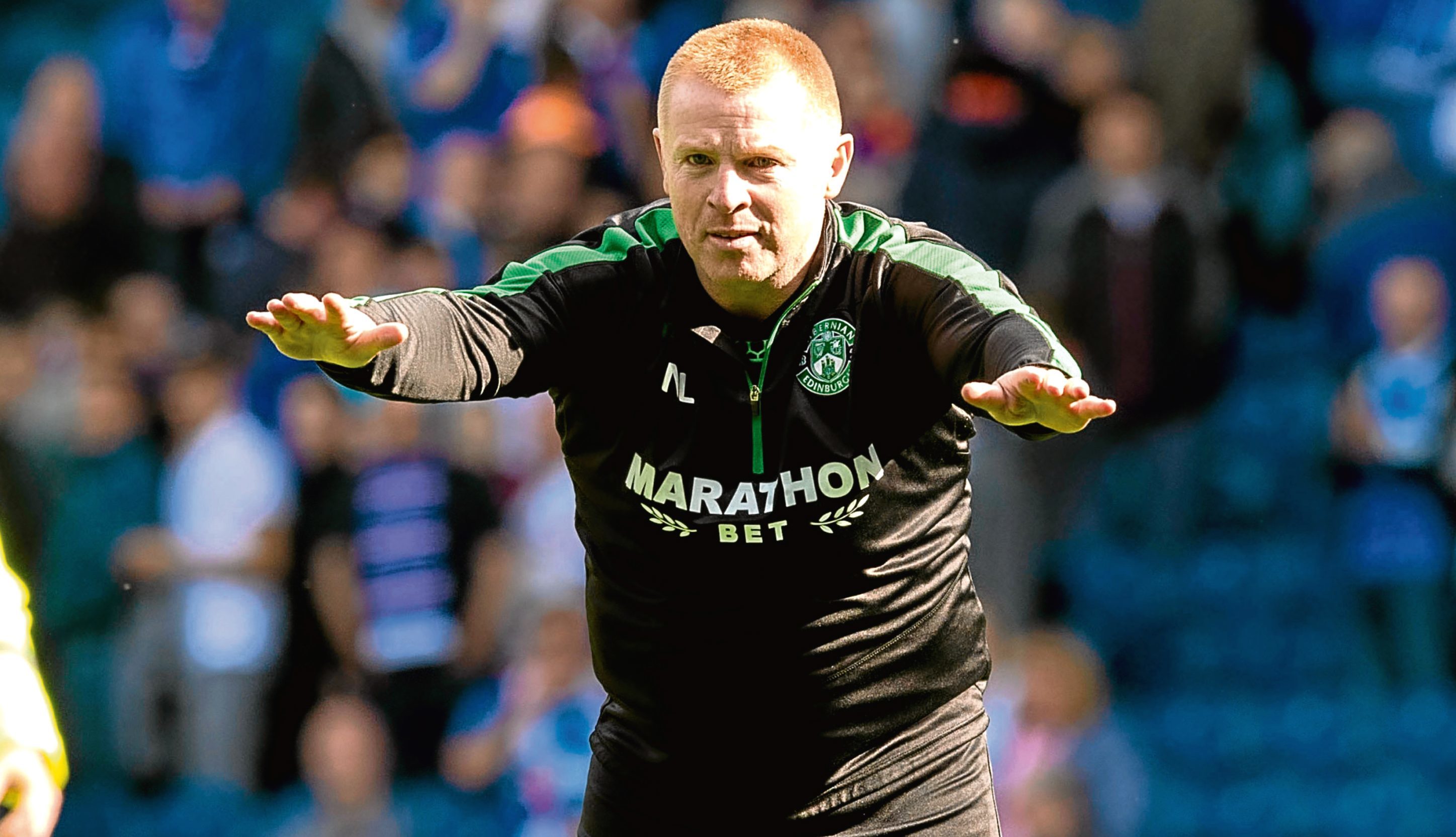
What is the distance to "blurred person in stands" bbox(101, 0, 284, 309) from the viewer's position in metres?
10.4

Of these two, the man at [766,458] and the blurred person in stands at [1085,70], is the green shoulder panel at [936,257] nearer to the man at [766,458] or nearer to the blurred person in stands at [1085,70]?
the man at [766,458]

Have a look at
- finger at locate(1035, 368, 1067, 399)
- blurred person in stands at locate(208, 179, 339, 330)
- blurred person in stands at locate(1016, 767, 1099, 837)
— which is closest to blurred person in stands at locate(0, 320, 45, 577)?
blurred person in stands at locate(208, 179, 339, 330)

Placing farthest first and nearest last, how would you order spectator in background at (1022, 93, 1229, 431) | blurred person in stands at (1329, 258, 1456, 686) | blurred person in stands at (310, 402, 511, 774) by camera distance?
blurred person in stands at (310, 402, 511, 774) → spectator in background at (1022, 93, 1229, 431) → blurred person in stands at (1329, 258, 1456, 686)

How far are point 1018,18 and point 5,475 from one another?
5.53 metres

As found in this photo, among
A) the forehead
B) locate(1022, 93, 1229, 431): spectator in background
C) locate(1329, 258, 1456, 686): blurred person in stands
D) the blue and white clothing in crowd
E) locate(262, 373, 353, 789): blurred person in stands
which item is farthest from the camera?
locate(262, 373, 353, 789): blurred person in stands

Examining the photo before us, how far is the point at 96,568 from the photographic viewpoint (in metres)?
9.77

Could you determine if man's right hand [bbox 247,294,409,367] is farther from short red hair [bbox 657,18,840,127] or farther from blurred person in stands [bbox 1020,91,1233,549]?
blurred person in stands [bbox 1020,91,1233,549]

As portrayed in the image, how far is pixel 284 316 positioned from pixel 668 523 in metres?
1.01

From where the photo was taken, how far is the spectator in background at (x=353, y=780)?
9211mm

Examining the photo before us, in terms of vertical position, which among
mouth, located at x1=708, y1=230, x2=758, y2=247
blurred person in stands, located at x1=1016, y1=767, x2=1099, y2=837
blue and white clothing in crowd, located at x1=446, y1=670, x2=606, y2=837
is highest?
mouth, located at x1=708, y1=230, x2=758, y2=247

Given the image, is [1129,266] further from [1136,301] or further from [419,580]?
[419,580]

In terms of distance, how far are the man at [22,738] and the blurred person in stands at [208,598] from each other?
6.29 metres

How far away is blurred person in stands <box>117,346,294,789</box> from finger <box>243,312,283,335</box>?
6.13 metres

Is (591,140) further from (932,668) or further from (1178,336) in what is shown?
(932,668)
